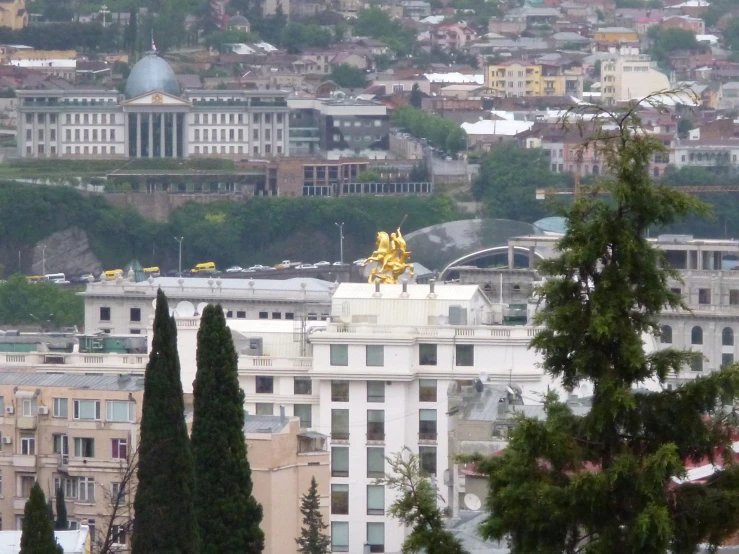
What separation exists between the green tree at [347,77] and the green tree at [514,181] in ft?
96.0

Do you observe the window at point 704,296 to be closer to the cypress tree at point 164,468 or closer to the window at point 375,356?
the window at point 375,356

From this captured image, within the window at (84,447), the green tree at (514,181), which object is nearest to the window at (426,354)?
the window at (84,447)

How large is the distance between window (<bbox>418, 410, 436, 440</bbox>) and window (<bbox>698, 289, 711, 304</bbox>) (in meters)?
28.2

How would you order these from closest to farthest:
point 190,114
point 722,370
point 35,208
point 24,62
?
point 722,370 < point 35,208 < point 190,114 < point 24,62

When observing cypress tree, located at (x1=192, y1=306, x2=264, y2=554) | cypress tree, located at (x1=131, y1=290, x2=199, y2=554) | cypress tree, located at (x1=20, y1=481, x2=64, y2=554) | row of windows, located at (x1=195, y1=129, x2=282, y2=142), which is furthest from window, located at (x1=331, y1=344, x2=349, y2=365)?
row of windows, located at (x1=195, y1=129, x2=282, y2=142)

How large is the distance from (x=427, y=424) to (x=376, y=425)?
78 centimetres

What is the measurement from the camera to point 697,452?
14.6 metres

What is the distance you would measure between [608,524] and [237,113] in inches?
5163

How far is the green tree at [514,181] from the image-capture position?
5177 inches

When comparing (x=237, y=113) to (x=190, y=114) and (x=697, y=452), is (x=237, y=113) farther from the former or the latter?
(x=697, y=452)

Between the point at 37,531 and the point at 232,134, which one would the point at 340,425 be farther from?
the point at 232,134

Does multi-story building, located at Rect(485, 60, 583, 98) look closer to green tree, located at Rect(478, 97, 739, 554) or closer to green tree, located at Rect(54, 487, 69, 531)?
green tree, located at Rect(54, 487, 69, 531)

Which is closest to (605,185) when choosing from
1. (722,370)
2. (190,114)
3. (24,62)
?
(722,370)

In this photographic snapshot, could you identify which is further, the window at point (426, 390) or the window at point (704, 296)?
the window at point (704, 296)
